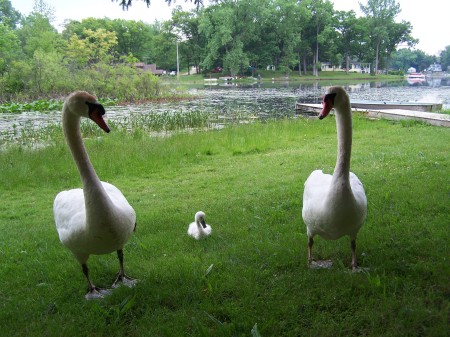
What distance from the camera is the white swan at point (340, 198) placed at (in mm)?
3307

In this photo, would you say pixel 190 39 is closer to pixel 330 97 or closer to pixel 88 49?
pixel 88 49

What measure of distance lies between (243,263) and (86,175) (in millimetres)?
1768

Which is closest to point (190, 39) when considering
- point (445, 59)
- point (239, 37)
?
point (239, 37)

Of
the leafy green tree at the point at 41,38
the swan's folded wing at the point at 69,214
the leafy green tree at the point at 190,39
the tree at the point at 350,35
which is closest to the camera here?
the swan's folded wing at the point at 69,214

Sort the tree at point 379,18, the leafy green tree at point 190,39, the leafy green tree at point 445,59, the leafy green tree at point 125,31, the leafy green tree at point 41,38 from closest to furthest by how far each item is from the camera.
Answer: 1. the leafy green tree at point 41,38
2. the leafy green tree at point 125,31
3. the tree at point 379,18
4. the leafy green tree at point 190,39
5. the leafy green tree at point 445,59

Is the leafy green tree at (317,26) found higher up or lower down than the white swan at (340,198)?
higher up

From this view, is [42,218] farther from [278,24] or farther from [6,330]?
[278,24]

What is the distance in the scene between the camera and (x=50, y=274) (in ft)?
13.2

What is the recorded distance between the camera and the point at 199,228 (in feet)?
16.0

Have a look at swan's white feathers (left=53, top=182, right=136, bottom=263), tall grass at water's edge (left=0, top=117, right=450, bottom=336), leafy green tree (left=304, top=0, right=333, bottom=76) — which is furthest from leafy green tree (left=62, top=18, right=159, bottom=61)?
swan's white feathers (left=53, top=182, right=136, bottom=263)

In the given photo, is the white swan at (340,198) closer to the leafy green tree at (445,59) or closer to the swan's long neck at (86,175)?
the swan's long neck at (86,175)

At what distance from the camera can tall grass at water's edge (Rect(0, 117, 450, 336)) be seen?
2992 mm

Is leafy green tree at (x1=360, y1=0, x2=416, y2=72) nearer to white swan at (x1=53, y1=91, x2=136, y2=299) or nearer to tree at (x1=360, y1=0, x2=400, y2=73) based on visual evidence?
tree at (x1=360, y1=0, x2=400, y2=73)

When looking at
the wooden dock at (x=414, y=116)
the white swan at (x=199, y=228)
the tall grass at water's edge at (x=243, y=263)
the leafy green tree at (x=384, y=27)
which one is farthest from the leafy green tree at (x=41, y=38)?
the leafy green tree at (x=384, y=27)
